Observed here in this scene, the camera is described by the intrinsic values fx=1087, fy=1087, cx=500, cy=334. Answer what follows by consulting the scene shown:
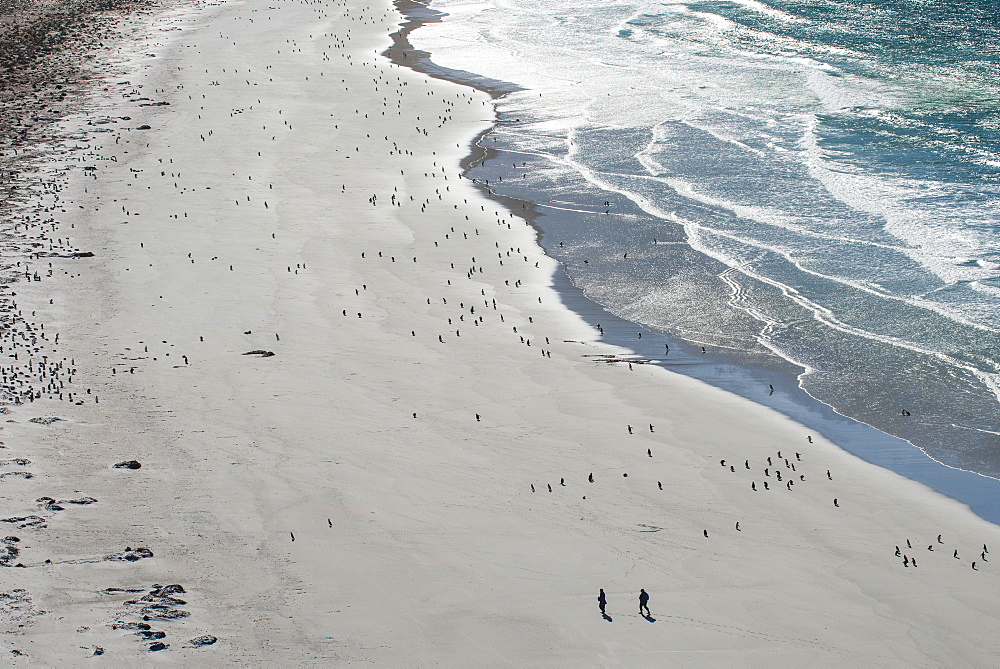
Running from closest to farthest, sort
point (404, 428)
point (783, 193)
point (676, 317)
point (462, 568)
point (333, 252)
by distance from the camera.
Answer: point (462, 568) < point (404, 428) < point (676, 317) < point (333, 252) < point (783, 193)

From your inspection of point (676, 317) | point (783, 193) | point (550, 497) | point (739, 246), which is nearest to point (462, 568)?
point (550, 497)

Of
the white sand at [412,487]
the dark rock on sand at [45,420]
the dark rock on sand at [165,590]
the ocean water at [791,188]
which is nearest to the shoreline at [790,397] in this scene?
the ocean water at [791,188]

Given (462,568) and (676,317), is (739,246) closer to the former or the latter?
(676,317)

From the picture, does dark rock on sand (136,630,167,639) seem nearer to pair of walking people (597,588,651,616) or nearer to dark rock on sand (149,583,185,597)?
dark rock on sand (149,583,185,597)

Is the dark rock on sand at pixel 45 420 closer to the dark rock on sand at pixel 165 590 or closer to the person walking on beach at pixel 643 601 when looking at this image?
the dark rock on sand at pixel 165 590

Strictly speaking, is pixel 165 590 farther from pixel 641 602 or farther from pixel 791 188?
pixel 791 188

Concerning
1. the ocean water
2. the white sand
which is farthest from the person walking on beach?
the ocean water
